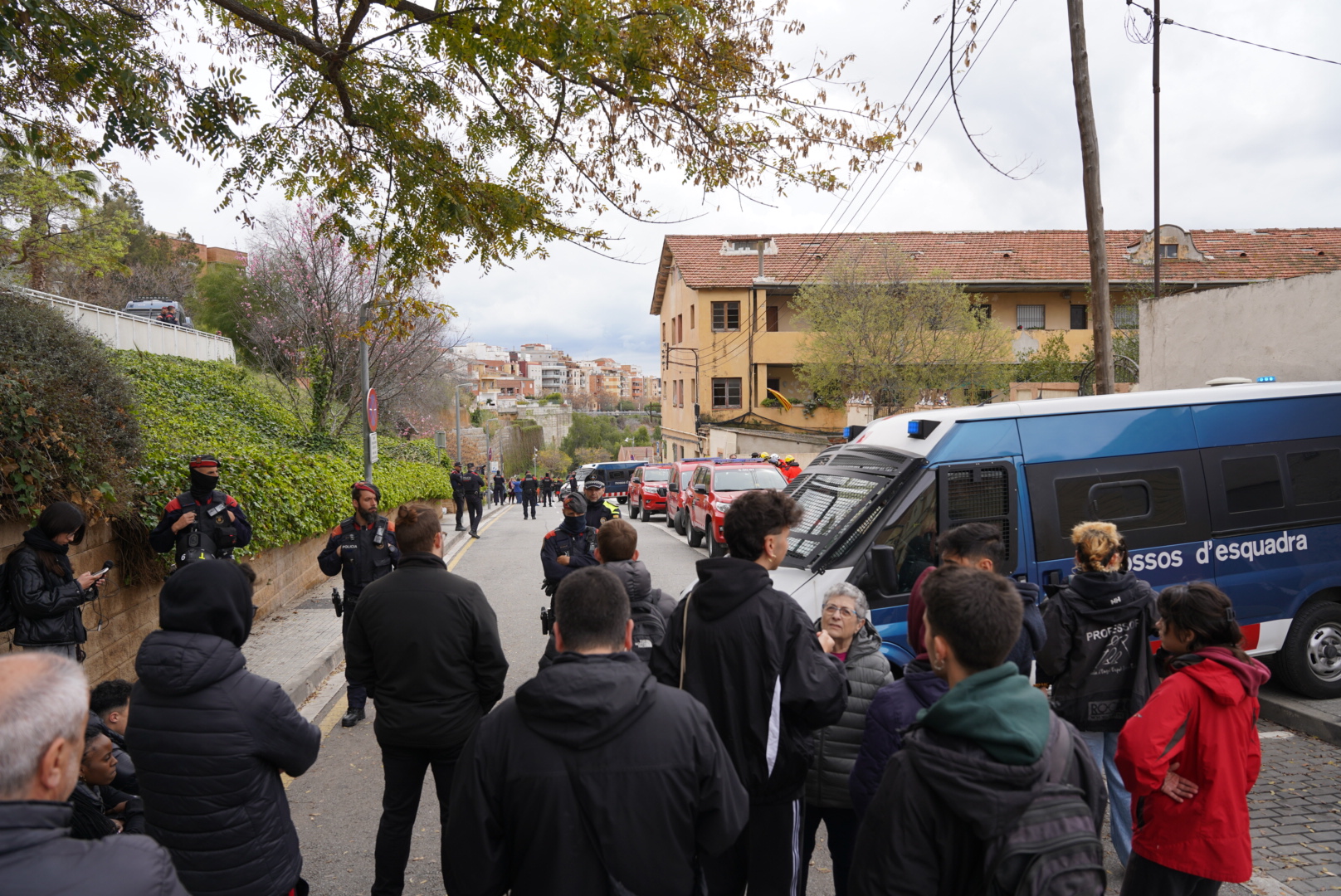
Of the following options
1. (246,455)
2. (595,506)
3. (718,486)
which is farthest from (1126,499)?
(718,486)

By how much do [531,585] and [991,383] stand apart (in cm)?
2012

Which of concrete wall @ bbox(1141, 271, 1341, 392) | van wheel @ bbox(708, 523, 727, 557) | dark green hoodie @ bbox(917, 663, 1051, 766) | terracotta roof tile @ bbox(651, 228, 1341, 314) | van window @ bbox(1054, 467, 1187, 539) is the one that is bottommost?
van wheel @ bbox(708, 523, 727, 557)

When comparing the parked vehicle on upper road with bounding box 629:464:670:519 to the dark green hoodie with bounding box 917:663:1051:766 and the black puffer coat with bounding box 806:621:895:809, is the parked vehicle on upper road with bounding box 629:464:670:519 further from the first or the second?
the dark green hoodie with bounding box 917:663:1051:766

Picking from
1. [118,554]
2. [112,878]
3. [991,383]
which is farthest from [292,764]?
[991,383]

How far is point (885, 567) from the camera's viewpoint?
17.7 ft

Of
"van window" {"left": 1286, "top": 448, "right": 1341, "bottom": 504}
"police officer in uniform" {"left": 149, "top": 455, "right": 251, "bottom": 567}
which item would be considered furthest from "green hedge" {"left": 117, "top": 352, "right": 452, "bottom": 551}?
"van window" {"left": 1286, "top": 448, "right": 1341, "bottom": 504}

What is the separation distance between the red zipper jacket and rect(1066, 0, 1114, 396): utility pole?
6.41m

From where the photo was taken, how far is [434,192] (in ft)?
25.4

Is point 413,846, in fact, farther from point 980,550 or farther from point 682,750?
point 980,550

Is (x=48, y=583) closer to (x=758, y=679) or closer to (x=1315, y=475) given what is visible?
(x=758, y=679)

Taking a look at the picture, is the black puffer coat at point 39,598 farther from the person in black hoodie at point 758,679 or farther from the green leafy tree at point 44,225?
the green leafy tree at point 44,225

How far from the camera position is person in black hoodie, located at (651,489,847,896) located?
9.52 feet

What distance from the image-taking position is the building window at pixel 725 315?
129 ft

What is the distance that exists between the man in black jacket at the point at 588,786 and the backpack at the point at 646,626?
6.34 ft
